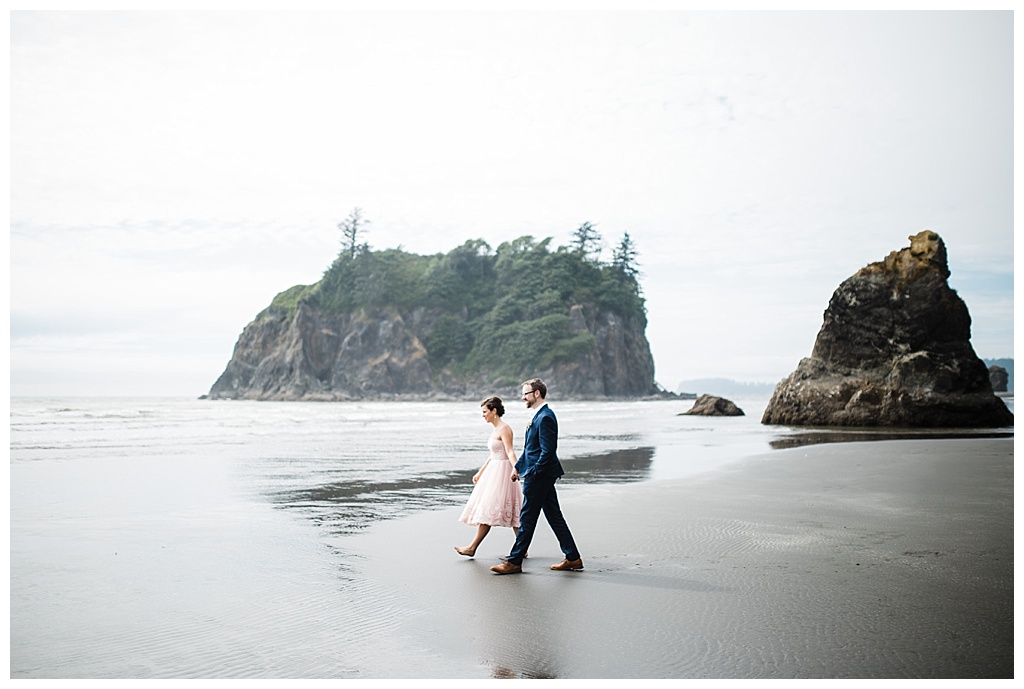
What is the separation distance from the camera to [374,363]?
416ft

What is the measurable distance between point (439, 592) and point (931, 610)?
3452 millimetres

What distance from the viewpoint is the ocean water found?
4.86m

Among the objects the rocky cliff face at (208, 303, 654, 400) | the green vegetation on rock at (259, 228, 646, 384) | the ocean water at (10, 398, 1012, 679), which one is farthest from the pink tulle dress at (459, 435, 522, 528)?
the green vegetation on rock at (259, 228, 646, 384)

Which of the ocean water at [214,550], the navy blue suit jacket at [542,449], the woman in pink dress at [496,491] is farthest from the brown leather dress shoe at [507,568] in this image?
the ocean water at [214,550]

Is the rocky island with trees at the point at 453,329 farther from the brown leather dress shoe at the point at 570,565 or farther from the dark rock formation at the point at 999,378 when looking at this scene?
the brown leather dress shoe at the point at 570,565

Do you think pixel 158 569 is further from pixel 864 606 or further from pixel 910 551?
pixel 910 551

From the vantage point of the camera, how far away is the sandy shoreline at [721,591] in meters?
4.77

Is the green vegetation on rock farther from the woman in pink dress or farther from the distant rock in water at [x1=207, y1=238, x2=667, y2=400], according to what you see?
the woman in pink dress

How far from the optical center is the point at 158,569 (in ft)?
23.1

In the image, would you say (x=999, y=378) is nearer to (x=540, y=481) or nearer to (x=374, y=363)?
(x=374, y=363)

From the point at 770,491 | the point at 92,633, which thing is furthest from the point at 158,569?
the point at 770,491

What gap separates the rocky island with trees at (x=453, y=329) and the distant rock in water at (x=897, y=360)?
296ft

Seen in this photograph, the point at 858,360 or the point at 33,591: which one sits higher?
the point at 858,360

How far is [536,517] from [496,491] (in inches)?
26.2
